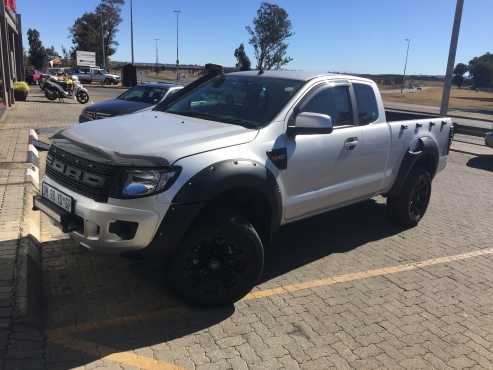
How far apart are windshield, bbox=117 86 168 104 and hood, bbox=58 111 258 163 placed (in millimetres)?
7057

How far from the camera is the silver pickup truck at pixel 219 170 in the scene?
317 centimetres

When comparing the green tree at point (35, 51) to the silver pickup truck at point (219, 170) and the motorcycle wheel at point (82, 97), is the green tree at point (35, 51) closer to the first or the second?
the motorcycle wheel at point (82, 97)

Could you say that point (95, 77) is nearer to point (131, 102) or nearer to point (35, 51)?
point (35, 51)

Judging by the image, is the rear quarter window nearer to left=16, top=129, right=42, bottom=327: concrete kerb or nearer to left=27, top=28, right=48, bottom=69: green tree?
left=16, top=129, right=42, bottom=327: concrete kerb

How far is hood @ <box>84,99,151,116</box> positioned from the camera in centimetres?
1027

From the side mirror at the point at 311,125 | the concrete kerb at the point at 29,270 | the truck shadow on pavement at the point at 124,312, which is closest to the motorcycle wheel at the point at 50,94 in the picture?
the concrete kerb at the point at 29,270

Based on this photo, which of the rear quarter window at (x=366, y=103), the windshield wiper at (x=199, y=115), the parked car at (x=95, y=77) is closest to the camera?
the windshield wiper at (x=199, y=115)

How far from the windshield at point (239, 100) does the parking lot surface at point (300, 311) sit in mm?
1448

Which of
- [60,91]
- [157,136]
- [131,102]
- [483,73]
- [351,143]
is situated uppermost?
[483,73]

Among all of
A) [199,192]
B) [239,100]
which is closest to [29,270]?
[199,192]

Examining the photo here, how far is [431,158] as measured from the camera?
235 inches

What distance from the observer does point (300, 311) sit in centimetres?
375

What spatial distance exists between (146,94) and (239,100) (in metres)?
7.42

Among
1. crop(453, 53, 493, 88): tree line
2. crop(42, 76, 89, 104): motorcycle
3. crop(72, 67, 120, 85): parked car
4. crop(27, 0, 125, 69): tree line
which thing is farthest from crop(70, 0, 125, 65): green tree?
crop(453, 53, 493, 88): tree line
